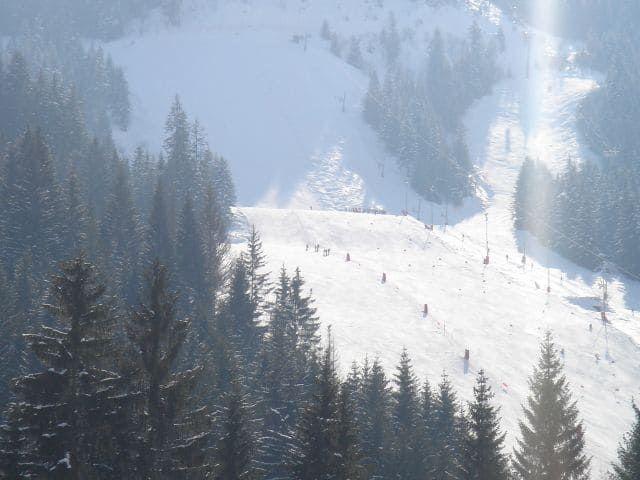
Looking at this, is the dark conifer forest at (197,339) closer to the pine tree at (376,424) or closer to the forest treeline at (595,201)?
the pine tree at (376,424)

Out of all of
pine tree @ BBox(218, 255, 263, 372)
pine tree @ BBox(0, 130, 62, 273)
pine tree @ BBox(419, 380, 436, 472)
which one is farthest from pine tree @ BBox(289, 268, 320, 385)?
pine tree @ BBox(0, 130, 62, 273)

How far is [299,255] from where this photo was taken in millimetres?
61125

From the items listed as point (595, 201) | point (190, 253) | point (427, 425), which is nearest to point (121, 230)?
point (190, 253)

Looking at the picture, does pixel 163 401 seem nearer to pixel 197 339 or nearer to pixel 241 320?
pixel 197 339

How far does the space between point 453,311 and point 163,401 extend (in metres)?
40.3

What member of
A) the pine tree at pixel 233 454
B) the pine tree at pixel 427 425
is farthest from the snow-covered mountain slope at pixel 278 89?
the pine tree at pixel 233 454

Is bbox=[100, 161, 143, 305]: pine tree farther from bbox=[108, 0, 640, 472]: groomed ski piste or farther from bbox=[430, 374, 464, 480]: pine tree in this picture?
bbox=[430, 374, 464, 480]: pine tree

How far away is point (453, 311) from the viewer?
173 ft

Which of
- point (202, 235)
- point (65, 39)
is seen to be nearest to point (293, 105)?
point (65, 39)

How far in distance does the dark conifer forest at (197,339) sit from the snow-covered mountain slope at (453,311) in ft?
5.09

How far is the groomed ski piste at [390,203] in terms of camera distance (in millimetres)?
46875

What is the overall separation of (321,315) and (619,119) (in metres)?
120

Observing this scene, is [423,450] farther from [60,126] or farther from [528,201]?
[528,201]

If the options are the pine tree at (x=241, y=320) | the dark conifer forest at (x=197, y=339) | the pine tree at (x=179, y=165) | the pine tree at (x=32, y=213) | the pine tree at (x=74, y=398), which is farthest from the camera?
A: the pine tree at (x=179, y=165)
